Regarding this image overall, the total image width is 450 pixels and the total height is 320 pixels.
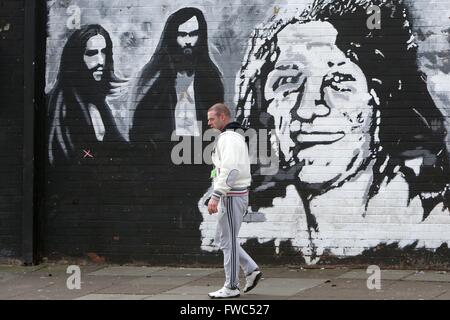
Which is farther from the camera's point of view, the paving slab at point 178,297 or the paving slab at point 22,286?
the paving slab at point 22,286

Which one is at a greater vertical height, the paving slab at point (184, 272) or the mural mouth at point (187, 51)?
the mural mouth at point (187, 51)

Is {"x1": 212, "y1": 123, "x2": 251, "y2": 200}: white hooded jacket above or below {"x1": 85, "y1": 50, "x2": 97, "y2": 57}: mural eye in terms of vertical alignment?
below

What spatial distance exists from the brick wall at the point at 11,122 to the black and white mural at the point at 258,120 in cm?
42

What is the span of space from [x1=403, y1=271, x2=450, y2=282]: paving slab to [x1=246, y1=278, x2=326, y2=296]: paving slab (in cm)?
108

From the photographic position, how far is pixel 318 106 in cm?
1071

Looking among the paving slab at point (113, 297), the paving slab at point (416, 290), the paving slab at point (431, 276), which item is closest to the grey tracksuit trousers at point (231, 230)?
the paving slab at point (113, 297)

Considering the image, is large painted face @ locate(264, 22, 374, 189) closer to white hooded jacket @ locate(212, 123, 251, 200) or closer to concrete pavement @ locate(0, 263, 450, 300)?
concrete pavement @ locate(0, 263, 450, 300)

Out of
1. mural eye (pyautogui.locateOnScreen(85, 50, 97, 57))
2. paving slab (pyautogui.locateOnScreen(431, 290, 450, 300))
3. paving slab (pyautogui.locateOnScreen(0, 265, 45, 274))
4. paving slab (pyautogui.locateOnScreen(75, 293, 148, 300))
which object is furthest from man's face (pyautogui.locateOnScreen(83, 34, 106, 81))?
paving slab (pyautogui.locateOnScreen(431, 290, 450, 300))

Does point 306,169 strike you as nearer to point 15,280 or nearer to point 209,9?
point 209,9

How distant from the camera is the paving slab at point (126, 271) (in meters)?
10.8

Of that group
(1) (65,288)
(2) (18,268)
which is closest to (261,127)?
(1) (65,288)

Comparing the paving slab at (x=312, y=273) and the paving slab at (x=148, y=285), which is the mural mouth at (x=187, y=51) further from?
the paving slab at (x=312, y=273)

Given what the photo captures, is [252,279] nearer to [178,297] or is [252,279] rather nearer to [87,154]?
[178,297]

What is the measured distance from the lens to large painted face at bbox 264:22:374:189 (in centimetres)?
1062
